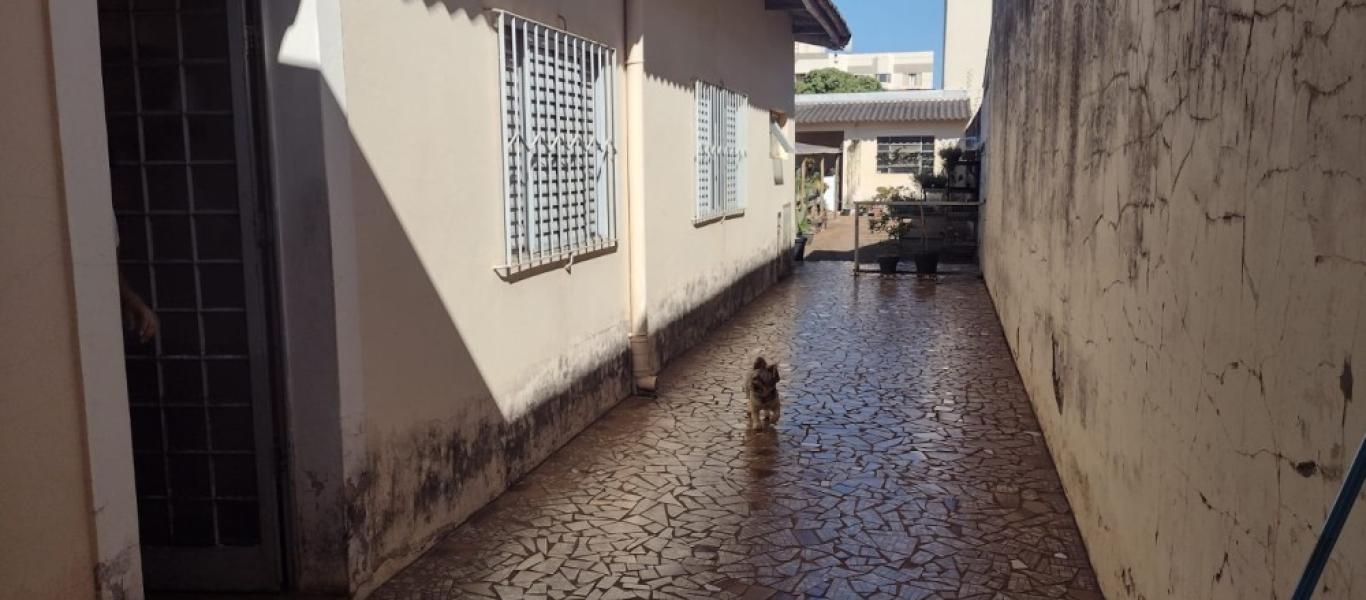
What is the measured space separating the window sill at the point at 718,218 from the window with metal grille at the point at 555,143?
2697mm

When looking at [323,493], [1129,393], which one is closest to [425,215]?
[323,493]

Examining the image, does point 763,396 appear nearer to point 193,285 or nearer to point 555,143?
point 555,143

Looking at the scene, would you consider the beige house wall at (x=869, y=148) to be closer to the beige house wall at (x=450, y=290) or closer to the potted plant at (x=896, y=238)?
the potted plant at (x=896, y=238)

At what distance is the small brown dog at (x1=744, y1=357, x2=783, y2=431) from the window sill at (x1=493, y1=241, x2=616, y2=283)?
141 centimetres

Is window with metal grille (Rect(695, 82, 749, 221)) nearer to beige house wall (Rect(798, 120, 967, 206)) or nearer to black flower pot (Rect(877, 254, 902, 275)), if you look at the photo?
black flower pot (Rect(877, 254, 902, 275))

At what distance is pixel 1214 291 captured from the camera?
268 cm

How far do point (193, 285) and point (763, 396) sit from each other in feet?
12.0

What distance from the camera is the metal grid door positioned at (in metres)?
4.03

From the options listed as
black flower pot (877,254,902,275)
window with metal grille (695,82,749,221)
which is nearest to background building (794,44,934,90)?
black flower pot (877,254,902,275)

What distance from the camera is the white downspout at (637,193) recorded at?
761 centimetres

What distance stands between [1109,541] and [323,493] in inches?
128

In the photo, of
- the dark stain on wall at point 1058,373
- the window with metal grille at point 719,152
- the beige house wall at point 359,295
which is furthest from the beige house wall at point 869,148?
the dark stain on wall at point 1058,373

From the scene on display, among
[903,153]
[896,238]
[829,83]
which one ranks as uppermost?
[829,83]

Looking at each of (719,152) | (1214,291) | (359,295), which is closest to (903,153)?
(719,152)
